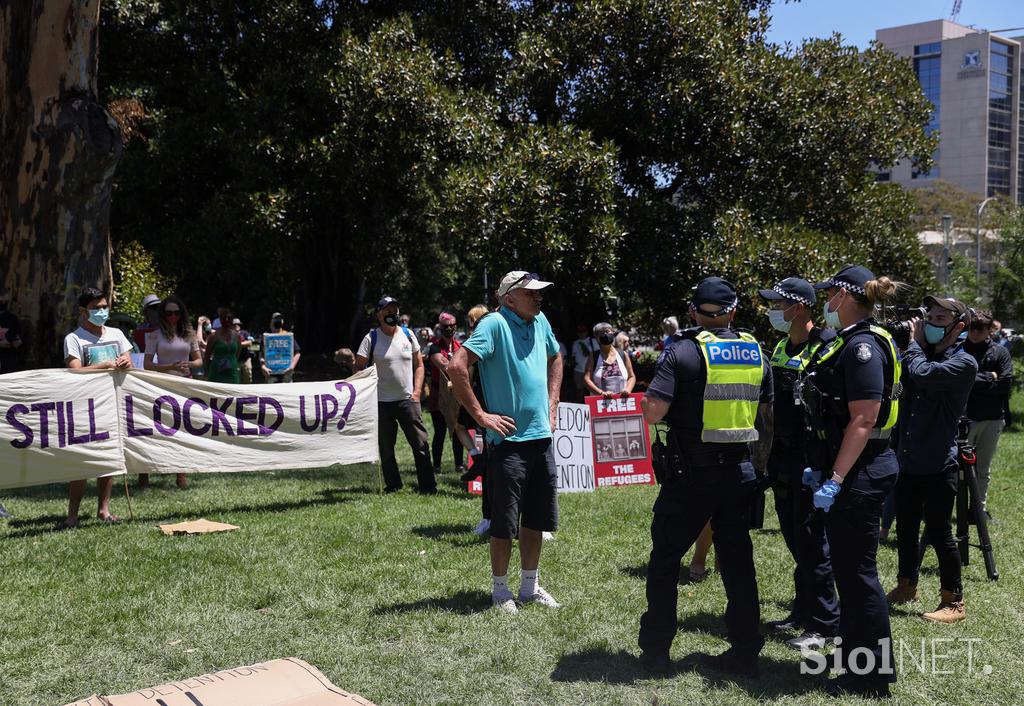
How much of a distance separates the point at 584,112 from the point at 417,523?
13304 mm

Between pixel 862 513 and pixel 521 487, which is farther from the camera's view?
pixel 521 487

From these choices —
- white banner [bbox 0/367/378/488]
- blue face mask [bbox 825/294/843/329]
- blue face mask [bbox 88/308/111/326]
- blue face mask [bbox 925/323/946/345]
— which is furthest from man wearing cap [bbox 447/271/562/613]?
blue face mask [bbox 88/308/111/326]

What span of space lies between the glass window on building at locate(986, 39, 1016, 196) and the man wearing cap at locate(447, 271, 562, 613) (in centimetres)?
14995

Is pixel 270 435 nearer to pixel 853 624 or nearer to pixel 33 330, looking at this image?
pixel 33 330

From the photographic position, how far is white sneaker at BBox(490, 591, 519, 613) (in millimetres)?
5570

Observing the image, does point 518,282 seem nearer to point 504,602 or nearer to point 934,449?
point 504,602

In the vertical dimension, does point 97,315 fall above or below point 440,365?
above

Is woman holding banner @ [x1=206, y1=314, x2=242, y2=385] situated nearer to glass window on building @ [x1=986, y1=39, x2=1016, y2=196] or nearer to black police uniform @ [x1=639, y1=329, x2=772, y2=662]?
black police uniform @ [x1=639, y1=329, x2=772, y2=662]

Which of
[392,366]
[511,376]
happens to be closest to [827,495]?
[511,376]

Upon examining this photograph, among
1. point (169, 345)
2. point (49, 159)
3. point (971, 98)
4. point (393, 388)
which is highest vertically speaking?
point (971, 98)

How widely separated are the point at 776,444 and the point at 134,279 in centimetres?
1787

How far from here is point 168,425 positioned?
855cm

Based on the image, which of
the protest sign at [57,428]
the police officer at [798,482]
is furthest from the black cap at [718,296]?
the protest sign at [57,428]

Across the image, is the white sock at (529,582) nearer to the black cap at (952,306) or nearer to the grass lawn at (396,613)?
the grass lawn at (396,613)
